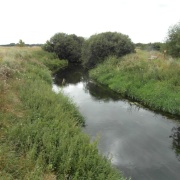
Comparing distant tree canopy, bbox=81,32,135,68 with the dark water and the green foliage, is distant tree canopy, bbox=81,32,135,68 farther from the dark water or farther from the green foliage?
the dark water

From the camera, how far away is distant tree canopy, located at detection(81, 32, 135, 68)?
30.1 m

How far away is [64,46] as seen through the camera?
145 feet

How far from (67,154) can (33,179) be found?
146 centimetres

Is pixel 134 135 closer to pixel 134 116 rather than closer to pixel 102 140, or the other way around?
pixel 102 140

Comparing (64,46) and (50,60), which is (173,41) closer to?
(50,60)

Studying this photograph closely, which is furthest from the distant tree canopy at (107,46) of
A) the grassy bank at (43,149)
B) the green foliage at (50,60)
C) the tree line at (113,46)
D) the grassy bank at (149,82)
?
the grassy bank at (43,149)

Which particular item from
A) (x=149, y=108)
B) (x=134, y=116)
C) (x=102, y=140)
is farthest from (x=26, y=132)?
(x=149, y=108)

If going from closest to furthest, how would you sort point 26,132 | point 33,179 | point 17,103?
point 33,179 → point 26,132 → point 17,103

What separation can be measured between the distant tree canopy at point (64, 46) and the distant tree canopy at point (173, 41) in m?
20.7

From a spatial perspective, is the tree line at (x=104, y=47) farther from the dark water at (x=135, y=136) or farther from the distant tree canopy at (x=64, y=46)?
the dark water at (x=135, y=136)

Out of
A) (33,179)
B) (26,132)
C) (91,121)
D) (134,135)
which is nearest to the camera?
(33,179)

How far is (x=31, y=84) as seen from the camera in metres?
14.0

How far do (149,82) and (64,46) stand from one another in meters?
28.0

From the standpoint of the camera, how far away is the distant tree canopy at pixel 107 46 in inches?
1186
